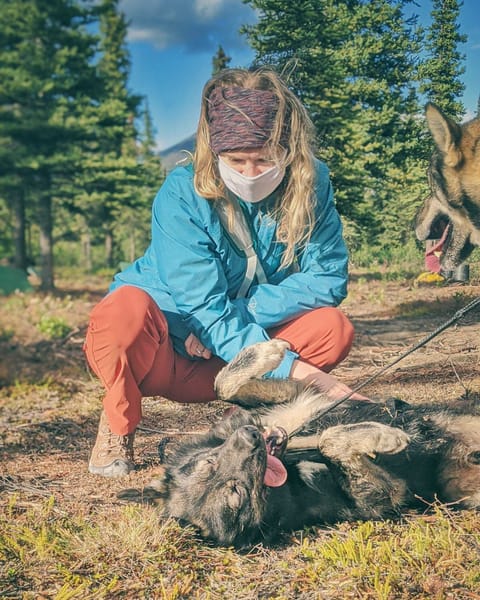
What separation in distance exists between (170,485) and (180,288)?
1160mm

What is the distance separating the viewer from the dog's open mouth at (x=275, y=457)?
3049 mm

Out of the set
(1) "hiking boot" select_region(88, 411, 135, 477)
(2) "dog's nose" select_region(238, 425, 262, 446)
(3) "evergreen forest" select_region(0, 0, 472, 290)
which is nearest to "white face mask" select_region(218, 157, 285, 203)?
(3) "evergreen forest" select_region(0, 0, 472, 290)

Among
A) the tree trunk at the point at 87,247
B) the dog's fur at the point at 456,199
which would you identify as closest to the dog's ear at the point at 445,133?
the dog's fur at the point at 456,199

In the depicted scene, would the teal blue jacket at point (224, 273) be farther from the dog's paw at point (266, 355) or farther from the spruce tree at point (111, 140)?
the spruce tree at point (111, 140)

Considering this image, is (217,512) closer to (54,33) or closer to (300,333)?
(300,333)

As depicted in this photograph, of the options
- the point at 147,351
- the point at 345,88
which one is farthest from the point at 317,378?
the point at 345,88

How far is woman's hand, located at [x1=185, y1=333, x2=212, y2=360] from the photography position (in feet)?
12.4

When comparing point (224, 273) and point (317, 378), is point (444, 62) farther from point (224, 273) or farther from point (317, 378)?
point (317, 378)

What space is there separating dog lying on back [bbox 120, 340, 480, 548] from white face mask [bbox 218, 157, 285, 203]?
2.91 ft

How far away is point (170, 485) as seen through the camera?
325cm

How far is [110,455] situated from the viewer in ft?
11.9

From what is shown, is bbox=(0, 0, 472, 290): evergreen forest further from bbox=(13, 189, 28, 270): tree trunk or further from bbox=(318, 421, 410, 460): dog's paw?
bbox=(318, 421, 410, 460): dog's paw

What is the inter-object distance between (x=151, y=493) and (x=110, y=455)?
0.60 m

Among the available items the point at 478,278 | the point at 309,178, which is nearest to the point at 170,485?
the point at 309,178
